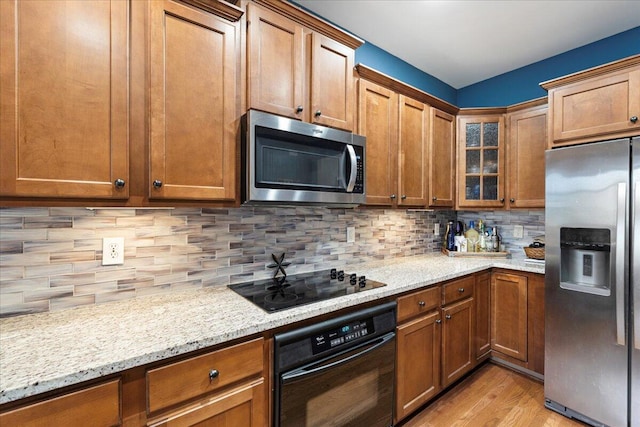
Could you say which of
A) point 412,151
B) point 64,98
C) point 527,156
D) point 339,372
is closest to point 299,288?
point 339,372

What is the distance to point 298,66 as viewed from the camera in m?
1.67

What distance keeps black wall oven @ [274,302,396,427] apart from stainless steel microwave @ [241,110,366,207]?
25.7 inches

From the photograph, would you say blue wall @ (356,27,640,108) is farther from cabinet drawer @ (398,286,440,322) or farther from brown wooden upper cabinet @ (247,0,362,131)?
cabinet drawer @ (398,286,440,322)

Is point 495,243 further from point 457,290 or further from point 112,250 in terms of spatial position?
point 112,250

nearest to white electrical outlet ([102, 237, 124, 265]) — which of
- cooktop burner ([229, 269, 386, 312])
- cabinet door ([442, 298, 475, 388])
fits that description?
cooktop burner ([229, 269, 386, 312])

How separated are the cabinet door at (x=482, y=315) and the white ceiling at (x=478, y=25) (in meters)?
1.93

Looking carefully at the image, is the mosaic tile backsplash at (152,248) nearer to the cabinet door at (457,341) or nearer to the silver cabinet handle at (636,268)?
the cabinet door at (457,341)

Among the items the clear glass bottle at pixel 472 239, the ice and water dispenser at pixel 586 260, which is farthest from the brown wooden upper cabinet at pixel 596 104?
the clear glass bottle at pixel 472 239

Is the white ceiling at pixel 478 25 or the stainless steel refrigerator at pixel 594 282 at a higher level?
the white ceiling at pixel 478 25

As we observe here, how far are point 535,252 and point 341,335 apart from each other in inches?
82.9

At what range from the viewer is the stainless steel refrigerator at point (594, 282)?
1742 mm

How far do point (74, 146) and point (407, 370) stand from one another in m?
2.01

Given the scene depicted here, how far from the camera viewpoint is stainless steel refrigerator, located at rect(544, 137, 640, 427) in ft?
5.72

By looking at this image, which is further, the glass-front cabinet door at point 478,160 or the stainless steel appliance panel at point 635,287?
the glass-front cabinet door at point 478,160
